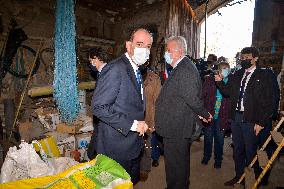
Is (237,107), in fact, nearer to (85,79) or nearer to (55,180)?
(55,180)

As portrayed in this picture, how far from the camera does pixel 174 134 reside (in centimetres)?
304

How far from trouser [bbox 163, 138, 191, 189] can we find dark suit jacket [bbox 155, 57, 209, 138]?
0.39 feet

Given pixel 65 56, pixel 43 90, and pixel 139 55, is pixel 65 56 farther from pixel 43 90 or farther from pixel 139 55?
pixel 139 55

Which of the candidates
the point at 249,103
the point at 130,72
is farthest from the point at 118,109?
the point at 249,103

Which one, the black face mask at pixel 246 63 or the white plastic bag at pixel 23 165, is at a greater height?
the black face mask at pixel 246 63

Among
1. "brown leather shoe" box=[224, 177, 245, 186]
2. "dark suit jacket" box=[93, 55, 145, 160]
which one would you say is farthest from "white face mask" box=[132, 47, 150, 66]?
"brown leather shoe" box=[224, 177, 245, 186]

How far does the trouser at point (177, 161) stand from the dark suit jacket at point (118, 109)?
2.48ft

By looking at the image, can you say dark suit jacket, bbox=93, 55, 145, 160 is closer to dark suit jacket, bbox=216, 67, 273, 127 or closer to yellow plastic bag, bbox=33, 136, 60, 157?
dark suit jacket, bbox=216, 67, 273, 127

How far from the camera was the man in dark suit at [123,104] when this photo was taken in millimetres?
2113

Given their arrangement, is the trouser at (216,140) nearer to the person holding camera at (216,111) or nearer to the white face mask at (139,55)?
the person holding camera at (216,111)

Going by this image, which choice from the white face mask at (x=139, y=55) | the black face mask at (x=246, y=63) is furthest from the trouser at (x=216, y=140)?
the white face mask at (x=139, y=55)

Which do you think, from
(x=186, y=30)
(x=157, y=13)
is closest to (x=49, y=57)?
(x=157, y=13)

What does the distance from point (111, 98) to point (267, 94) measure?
2.50 metres

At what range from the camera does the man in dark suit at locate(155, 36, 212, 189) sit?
2906 millimetres
